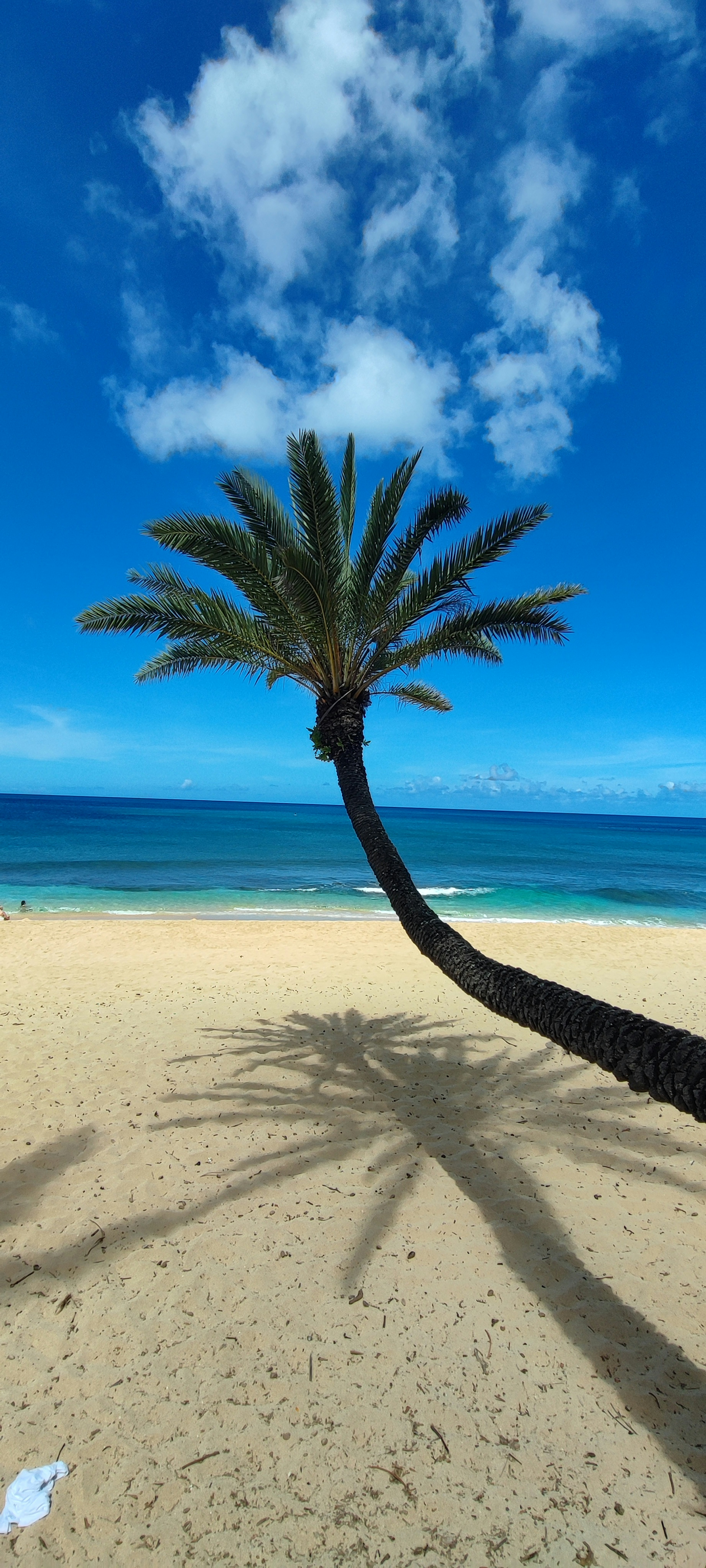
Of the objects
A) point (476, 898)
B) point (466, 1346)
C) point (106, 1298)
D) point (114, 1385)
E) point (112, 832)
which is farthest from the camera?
point (112, 832)

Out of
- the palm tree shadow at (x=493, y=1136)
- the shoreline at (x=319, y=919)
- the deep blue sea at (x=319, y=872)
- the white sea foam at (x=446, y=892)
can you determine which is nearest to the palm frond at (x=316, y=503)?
the palm tree shadow at (x=493, y=1136)

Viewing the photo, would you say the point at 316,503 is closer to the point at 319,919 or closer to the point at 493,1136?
the point at 493,1136

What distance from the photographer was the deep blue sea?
22.0 meters

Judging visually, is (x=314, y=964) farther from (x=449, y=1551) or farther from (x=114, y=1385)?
(x=449, y=1551)

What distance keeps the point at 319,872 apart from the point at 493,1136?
26.6m

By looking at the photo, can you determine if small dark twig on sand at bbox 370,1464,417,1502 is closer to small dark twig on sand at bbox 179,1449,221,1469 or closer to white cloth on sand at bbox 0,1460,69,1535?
small dark twig on sand at bbox 179,1449,221,1469

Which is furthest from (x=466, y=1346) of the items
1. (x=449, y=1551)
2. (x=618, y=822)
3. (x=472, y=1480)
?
(x=618, y=822)

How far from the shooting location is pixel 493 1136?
18.3ft

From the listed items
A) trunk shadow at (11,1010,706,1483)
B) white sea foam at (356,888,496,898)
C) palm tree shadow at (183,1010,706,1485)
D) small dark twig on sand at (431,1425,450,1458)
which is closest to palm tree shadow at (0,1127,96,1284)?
trunk shadow at (11,1010,706,1483)

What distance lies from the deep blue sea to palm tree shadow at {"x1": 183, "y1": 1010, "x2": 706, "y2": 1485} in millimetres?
12395

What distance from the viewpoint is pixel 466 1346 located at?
133 inches

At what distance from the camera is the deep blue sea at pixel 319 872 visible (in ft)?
72.3

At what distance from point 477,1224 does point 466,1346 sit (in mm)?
1009

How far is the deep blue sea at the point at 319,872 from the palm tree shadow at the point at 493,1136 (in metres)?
12.4
